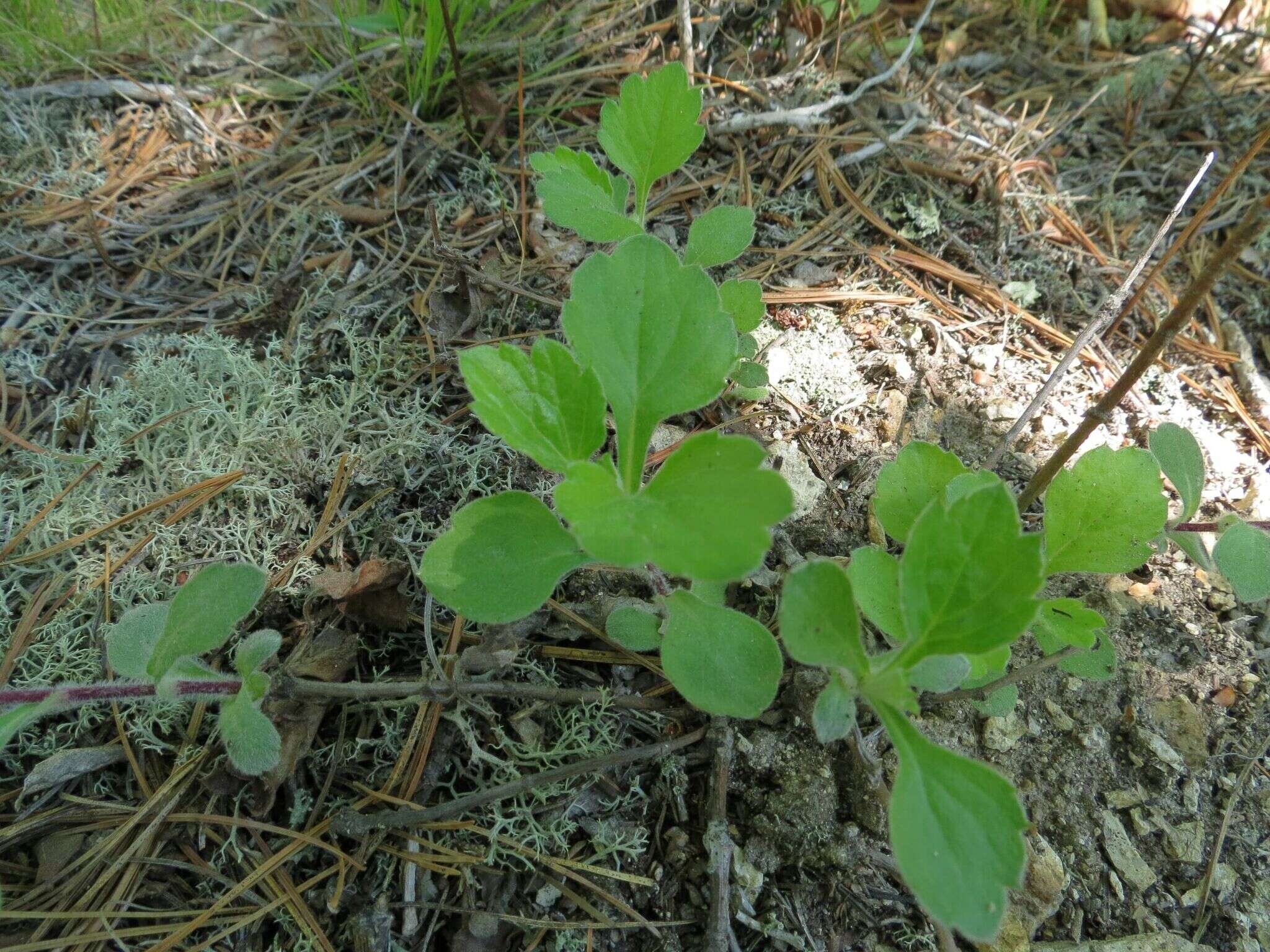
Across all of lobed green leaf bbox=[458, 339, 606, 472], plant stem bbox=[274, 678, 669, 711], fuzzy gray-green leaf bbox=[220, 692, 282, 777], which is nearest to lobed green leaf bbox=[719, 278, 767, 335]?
lobed green leaf bbox=[458, 339, 606, 472]

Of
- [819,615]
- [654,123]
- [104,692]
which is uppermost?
[654,123]

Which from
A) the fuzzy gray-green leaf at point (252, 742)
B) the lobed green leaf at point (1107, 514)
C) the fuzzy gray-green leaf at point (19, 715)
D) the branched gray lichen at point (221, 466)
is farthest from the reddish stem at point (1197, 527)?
the fuzzy gray-green leaf at point (19, 715)

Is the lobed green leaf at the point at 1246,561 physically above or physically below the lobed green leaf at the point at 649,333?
below

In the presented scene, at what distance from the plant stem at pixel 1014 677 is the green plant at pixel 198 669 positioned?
1140 millimetres

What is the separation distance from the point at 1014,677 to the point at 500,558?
0.88 m

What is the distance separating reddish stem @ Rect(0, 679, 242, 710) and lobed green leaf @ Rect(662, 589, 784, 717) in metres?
A: 0.79

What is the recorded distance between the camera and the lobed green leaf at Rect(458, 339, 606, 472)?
1.14 metres

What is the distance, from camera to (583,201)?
1.63 m

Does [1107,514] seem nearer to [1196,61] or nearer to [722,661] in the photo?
[722,661]

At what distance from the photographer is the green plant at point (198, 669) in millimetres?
1247

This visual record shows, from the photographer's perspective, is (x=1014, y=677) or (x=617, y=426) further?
(x=1014, y=677)

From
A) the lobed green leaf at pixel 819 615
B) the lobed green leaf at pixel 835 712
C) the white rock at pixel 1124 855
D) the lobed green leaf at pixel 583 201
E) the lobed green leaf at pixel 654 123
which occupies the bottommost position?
the white rock at pixel 1124 855

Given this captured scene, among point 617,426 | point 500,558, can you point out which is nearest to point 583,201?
point 617,426

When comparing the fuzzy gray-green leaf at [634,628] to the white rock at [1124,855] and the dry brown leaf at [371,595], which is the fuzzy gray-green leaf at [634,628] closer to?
the dry brown leaf at [371,595]
